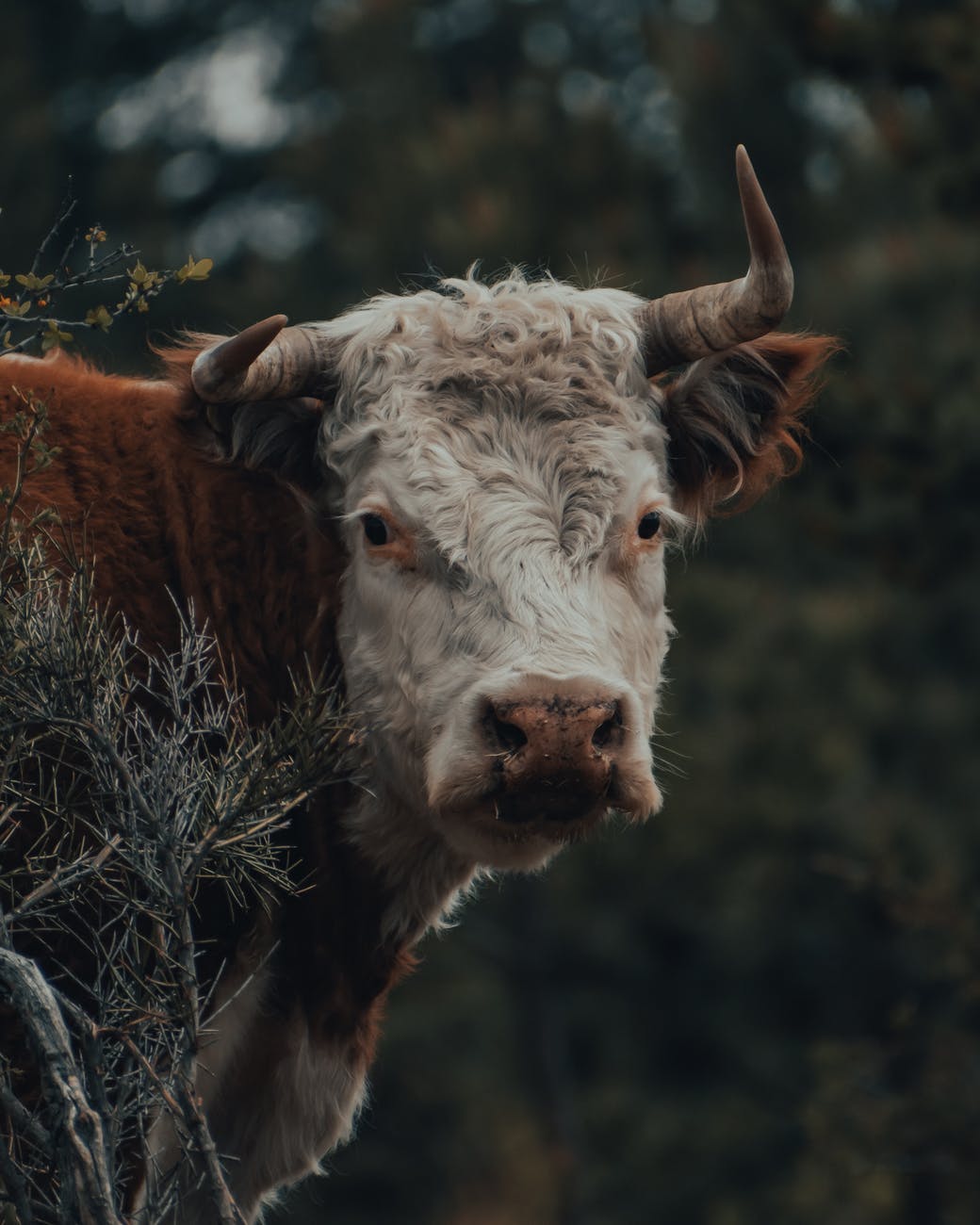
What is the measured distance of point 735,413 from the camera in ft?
17.3

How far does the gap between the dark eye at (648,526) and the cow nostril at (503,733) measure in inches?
32.4

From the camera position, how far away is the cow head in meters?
4.22

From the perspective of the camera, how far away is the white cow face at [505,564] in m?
4.18

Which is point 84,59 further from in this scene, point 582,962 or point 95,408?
point 95,408

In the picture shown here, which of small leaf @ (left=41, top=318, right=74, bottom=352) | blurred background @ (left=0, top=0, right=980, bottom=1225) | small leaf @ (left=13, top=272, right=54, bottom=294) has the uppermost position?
small leaf @ (left=13, top=272, right=54, bottom=294)

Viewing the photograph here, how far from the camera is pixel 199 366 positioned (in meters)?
4.67

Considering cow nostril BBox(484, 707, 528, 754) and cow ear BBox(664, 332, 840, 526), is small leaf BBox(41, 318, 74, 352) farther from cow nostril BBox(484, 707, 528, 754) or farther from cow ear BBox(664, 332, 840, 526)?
cow ear BBox(664, 332, 840, 526)

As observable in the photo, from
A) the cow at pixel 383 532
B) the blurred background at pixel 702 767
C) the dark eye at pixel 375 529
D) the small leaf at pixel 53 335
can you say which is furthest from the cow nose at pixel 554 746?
the blurred background at pixel 702 767

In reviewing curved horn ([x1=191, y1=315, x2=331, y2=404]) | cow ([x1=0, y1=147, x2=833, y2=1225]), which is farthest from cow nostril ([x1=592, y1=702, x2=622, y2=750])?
curved horn ([x1=191, y1=315, x2=331, y2=404])

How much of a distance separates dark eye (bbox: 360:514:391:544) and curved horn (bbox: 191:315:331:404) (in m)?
0.41

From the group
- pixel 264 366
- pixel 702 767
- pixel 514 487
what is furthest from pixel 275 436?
pixel 702 767

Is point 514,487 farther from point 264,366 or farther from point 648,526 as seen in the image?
point 264,366

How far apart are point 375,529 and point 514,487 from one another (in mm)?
381

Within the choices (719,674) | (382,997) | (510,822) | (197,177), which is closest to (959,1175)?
(382,997)
